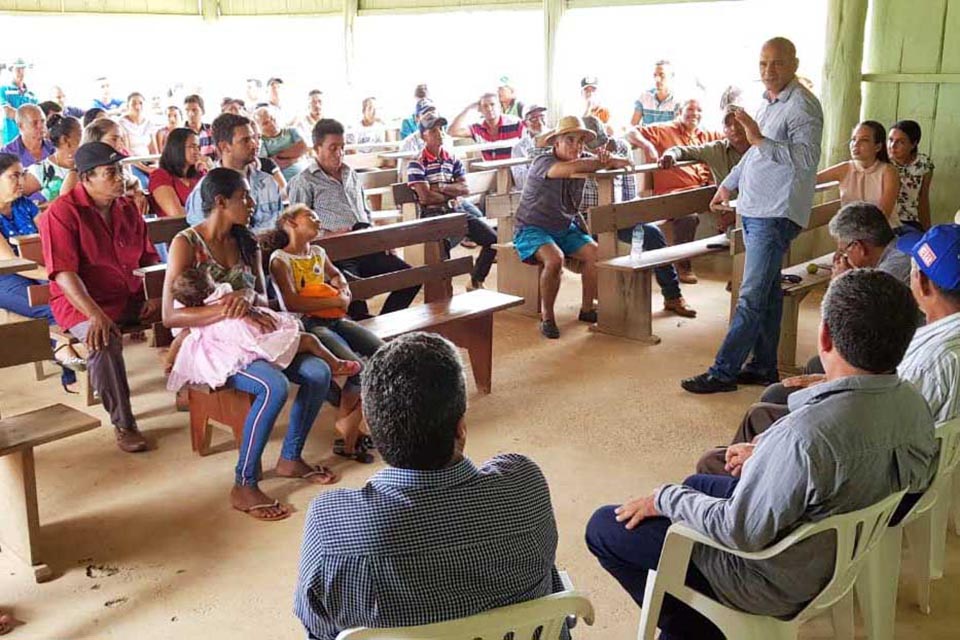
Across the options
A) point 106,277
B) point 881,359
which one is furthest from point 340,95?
point 881,359

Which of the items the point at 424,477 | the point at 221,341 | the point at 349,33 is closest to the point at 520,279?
the point at 221,341

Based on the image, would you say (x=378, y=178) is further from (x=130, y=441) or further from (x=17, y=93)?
(x=17, y=93)

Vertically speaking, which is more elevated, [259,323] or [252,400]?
[259,323]

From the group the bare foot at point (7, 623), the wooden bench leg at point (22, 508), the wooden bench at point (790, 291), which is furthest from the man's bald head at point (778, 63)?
the bare foot at point (7, 623)

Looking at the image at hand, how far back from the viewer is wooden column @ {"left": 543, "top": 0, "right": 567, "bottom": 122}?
28.6 feet

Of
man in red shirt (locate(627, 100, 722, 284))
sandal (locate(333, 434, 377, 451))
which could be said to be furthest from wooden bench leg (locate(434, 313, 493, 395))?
man in red shirt (locate(627, 100, 722, 284))

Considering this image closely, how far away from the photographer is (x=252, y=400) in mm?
3631

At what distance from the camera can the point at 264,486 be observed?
143 inches

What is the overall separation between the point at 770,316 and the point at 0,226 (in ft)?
12.5

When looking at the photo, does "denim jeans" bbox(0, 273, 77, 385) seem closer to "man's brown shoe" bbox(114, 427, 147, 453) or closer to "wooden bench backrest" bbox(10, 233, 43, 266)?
"wooden bench backrest" bbox(10, 233, 43, 266)

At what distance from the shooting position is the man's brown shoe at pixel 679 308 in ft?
19.6

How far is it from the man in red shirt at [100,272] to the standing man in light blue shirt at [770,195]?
2587mm

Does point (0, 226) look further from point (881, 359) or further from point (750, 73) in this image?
point (750, 73)

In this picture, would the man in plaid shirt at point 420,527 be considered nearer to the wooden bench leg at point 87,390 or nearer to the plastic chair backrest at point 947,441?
the plastic chair backrest at point 947,441
